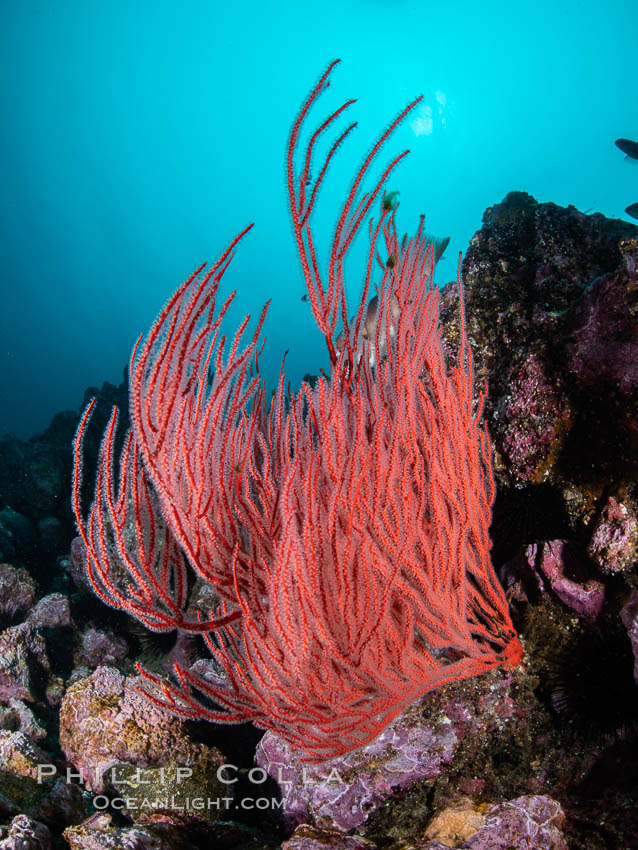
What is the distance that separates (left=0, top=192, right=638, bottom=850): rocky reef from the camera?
208 cm

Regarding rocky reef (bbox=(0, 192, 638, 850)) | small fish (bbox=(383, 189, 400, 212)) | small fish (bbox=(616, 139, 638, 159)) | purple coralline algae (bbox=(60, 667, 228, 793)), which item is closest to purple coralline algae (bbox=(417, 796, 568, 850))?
rocky reef (bbox=(0, 192, 638, 850))

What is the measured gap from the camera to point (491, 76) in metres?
62.2

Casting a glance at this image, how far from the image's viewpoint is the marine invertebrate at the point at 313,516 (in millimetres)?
1738

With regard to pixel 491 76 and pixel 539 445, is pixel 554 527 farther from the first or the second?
pixel 491 76

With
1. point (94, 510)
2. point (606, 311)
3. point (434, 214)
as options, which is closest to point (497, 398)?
point (606, 311)

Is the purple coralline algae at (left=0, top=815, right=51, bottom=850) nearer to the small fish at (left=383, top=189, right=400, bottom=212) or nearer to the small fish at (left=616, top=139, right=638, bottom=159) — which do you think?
the small fish at (left=383, top=189, right=400, bottom=212)

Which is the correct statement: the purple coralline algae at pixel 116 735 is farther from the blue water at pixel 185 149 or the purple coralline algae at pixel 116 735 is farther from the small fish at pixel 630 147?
the blue water at pixel 185 149

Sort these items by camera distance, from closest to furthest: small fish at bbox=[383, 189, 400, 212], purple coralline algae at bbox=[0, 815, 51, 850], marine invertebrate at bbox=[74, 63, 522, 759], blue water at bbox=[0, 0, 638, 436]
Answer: marine invertebrate at bbox=[74, 63, 522, 759]
purple coralline algae at bbox=[0, 815, 51, 850]
small fish at bbox=[383, 189, 400, 212]
blue water at bbox=[0, 0, 638, 436]

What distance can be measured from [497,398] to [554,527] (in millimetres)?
1201

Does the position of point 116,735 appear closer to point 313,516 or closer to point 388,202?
point 313,516

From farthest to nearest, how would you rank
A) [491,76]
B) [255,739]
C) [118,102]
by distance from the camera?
[118,102] → [491,76] → [255,739]

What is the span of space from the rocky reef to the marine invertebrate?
0.38m

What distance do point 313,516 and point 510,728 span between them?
5.89ft

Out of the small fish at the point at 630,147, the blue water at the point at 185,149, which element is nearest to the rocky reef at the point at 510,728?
the small fish at the point at 630,147
